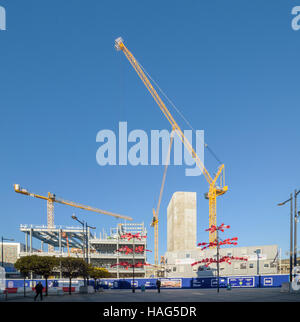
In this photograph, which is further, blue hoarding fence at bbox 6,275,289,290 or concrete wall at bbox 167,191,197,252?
concrete wall at bbox 167,191,197,252

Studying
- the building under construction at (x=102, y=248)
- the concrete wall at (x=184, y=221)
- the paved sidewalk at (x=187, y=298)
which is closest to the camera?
the paved sidewalk at (x=187, y=298)

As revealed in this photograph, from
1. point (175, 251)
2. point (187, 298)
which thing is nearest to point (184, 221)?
point (175, 251)

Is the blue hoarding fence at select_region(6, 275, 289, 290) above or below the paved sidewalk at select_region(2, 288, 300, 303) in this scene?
below

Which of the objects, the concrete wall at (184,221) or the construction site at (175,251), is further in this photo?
the concrete wall at (184,221)

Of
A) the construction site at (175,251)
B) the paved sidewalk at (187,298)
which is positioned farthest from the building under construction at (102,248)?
the paved sidewalk at (187,298)

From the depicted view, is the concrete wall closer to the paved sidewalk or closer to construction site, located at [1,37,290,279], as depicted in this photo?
construction site, located at [1,37,290,279]

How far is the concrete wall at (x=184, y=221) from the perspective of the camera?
454 feet

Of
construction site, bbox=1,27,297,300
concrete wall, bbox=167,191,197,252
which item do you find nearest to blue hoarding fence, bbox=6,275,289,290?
construction site, bbox=1,27,297,300

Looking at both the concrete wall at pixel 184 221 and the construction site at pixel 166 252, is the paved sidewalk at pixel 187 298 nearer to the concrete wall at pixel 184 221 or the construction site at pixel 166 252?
the construction site at pixel 166 252

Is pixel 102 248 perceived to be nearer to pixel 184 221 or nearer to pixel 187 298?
pixel 184 221

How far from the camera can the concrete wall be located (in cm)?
13825

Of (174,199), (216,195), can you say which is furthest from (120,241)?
(216,195)

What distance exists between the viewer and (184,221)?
139m
